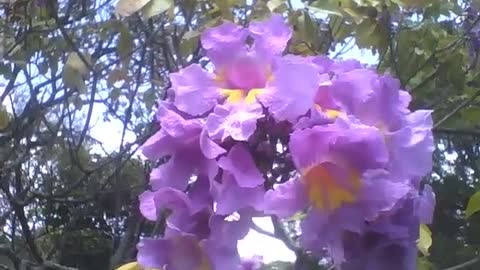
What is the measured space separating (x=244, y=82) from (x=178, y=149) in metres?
0.09

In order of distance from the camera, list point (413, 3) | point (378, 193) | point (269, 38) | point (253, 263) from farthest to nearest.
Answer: point (413, 3)
point (253, 263)
point (269, 38)
point (378, 193)

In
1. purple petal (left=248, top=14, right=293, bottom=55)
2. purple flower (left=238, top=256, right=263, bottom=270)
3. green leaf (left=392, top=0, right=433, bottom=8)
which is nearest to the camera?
purple petal (left=248, top=14, right=293, bottom=55)

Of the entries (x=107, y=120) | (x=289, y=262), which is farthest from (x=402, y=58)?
(x=107, y=120)

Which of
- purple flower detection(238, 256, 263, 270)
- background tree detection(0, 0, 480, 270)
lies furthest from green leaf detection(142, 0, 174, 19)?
purple flower detection(238, 256, 263, 270)

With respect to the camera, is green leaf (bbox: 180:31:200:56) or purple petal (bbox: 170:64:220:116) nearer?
purple petal (bbox: 170:64:220:116)

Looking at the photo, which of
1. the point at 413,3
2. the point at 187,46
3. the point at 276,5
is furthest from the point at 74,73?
the point at 413,3

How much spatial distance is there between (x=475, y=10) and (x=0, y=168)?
1579 mm

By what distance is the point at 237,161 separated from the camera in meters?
0.75

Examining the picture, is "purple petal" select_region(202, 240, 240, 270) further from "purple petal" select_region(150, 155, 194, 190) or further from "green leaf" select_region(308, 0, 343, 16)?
"green leaf" select_region(308, 0, 343, 16)

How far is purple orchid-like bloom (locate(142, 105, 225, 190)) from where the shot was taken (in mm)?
787

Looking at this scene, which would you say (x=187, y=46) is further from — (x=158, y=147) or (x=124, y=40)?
(x=158, y=147)

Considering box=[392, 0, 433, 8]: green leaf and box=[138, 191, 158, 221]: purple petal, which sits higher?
box=[138, 191, 158, 221]: purple petal

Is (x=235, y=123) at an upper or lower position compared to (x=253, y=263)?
upper

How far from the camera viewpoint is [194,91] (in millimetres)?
826
